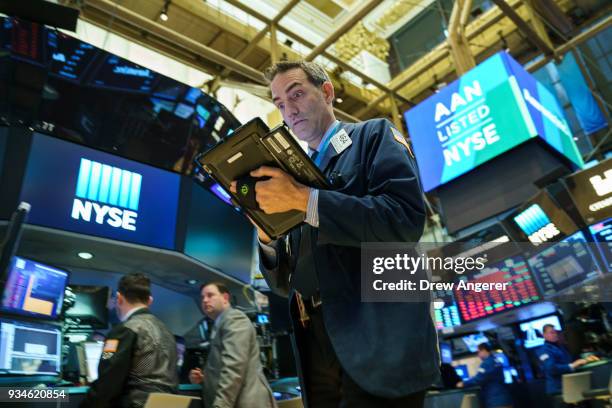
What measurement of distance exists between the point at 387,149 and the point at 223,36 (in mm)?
7185

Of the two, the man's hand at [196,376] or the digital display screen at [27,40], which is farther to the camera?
the digital display screen at [27,40]

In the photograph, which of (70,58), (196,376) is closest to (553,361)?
(196,376)

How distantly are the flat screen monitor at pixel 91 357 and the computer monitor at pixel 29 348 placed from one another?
1.66ft

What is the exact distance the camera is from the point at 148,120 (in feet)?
17.2

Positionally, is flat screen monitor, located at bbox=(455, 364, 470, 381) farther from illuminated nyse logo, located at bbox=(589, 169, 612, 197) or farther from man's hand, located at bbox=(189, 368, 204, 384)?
man's hand, located at bbox=(189, 368, 204, 384)

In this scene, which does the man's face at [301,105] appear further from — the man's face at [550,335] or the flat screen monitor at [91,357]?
the man's face at [550,335]

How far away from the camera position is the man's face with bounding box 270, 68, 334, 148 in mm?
1439

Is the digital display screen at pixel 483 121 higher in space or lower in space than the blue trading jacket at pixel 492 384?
higher

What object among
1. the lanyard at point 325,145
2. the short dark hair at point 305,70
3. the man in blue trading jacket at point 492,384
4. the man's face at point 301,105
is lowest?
the man in blue trading jacket at point 492,384

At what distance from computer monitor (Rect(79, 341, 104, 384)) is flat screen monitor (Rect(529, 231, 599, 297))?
4450mm

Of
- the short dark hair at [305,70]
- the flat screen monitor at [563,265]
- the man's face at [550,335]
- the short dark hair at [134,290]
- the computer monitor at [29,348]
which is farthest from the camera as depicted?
the man's face at [550,335]

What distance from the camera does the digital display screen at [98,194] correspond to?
4348mm

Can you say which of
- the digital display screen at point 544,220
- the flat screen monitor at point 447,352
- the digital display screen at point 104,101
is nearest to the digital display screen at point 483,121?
the digital display screen at point 544,220

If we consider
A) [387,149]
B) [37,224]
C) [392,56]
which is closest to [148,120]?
[37,224]
